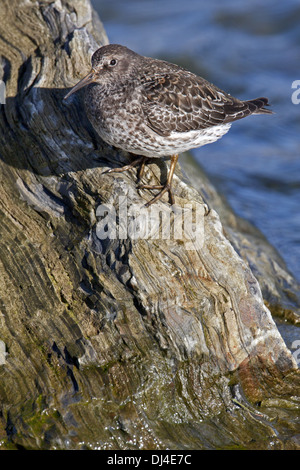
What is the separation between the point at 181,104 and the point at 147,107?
14.9 inches

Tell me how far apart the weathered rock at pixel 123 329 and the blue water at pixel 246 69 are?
2.62 metres

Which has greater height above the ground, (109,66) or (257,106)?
(257,106)

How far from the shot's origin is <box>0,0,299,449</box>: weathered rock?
14.0ft

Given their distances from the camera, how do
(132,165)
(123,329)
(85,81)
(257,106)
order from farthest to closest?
(257,106) → (85,81) → (132,165) → (123,329)

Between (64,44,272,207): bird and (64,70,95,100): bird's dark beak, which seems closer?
(64,44,272,207): bird

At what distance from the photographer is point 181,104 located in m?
5.36

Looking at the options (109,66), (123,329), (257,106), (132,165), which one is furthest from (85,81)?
(123,329)

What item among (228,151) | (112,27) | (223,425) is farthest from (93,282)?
(112,27)

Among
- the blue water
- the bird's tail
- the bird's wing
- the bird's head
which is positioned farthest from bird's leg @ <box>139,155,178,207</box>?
the blue water

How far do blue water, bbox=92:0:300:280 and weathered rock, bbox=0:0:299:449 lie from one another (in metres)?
2.62

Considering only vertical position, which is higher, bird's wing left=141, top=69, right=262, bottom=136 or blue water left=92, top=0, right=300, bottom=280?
blue water left=92, top=0, right=300, bottom=280

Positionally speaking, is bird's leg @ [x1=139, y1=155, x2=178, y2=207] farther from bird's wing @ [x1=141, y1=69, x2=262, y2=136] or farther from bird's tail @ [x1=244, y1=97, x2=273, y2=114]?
bird's tail @ [x1=244, y1=97, x2=273, y2=114]

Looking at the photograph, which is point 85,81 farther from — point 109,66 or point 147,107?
point 147,107
